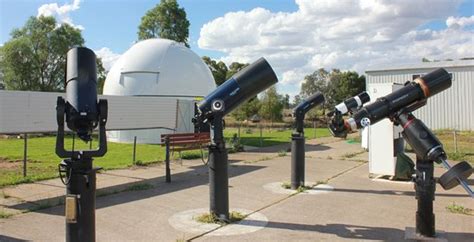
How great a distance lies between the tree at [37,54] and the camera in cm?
4669

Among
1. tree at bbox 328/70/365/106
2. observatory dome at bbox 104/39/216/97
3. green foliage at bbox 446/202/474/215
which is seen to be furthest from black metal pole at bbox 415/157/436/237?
tree at bbox 328/70/365/106

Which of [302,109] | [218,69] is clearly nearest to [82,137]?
[302,109]

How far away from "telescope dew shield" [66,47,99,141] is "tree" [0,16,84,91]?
47.5 metres

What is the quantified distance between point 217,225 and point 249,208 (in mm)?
1253

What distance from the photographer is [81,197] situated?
4219mm

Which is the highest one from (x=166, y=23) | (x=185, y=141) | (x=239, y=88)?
(x=166, y=23)

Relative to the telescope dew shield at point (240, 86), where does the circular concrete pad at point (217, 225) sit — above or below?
below

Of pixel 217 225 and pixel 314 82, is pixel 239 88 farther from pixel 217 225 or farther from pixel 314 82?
pixel 314 82

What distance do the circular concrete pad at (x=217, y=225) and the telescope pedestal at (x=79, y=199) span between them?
6.26 ft

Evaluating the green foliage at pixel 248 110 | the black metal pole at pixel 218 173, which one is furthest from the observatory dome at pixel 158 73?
the black metal pole at pixel 218 173

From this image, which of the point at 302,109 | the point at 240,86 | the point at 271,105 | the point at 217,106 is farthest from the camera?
the point at 271,105

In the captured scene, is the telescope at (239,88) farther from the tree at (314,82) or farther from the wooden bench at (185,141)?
the tree at (314,82)

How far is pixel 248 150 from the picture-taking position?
17922 millimetres

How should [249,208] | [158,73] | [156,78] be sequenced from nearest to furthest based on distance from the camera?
[249,208], [156,78], [158,73]
